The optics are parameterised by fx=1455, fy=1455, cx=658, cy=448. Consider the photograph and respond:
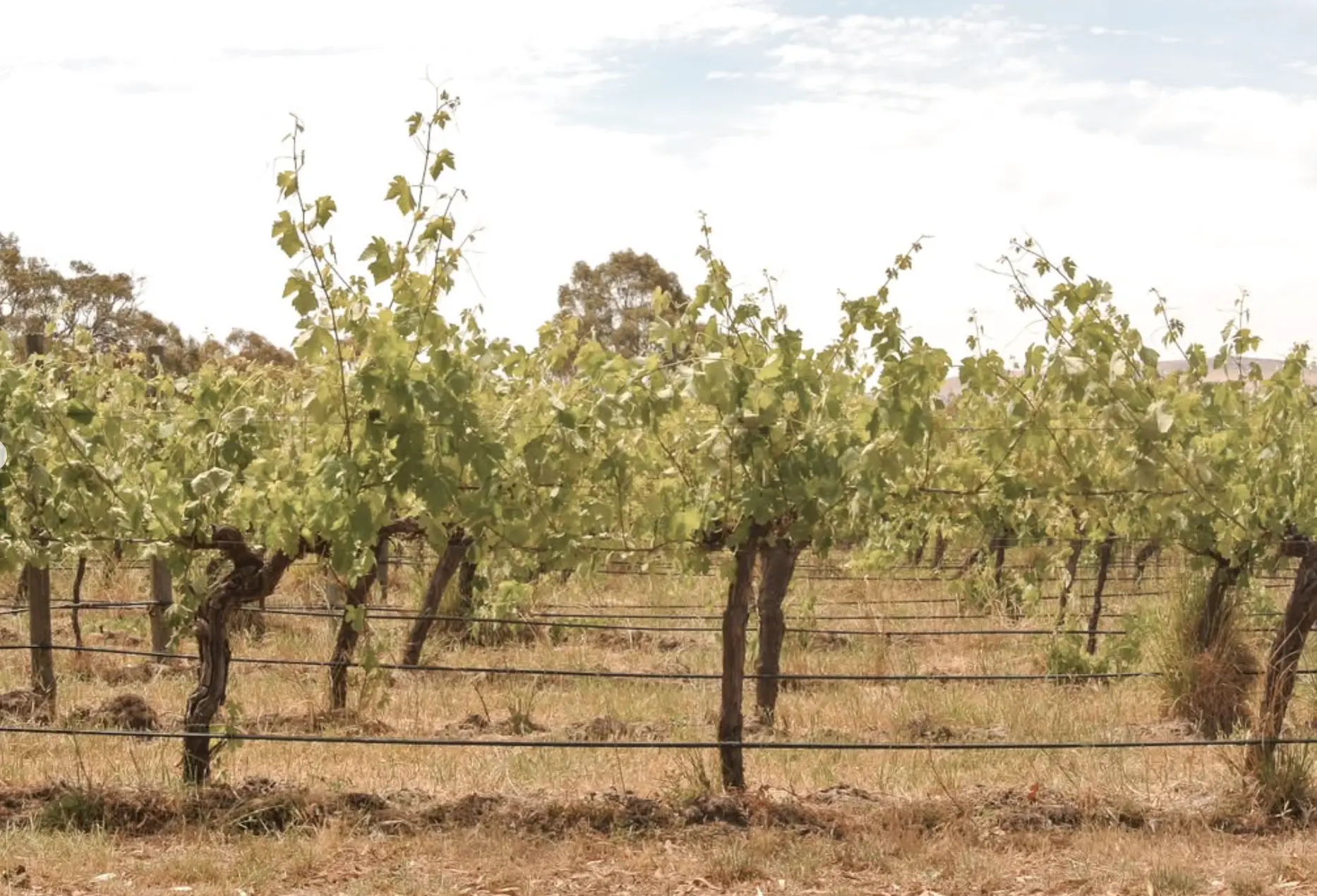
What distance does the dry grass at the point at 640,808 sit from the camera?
5.08 m

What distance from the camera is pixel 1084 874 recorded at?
202 inches

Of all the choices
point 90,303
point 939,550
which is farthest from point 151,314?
point 939,550

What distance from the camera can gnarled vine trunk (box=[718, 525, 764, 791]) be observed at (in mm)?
5934

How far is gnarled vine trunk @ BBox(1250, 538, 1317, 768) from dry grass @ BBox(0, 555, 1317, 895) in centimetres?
29

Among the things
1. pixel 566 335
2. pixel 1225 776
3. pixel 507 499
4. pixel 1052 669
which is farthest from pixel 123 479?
pixel 1052 669

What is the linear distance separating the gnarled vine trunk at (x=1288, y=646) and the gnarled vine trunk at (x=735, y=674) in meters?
2.17

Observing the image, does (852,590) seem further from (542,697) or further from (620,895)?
(620,895)

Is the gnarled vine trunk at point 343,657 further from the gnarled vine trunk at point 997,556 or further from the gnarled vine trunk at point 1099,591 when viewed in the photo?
the gnarled vine trunk at point 997,556

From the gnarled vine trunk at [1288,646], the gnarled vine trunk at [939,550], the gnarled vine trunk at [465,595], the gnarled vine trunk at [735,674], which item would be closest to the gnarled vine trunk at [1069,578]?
the gnarled vine trunk at [939,550]

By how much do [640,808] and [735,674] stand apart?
673 millimetres

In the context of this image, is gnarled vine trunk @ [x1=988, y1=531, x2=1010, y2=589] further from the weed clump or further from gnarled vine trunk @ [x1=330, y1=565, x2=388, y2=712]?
gnarled vine trunk @ [x1=330, y1=565, x2=388, y2=712]

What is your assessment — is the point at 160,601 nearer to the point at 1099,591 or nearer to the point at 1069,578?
the point at 1069,578

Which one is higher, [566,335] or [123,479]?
[566,335]

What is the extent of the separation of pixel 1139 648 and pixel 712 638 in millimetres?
3843
